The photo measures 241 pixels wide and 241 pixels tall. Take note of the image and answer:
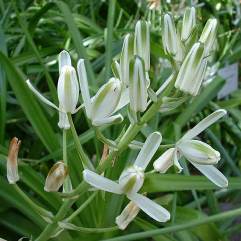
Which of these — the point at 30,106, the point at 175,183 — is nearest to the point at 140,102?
the point at 175,183

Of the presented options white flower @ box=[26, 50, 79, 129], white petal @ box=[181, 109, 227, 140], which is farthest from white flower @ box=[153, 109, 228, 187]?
white flower @ box=[26, 50, 79, 129]

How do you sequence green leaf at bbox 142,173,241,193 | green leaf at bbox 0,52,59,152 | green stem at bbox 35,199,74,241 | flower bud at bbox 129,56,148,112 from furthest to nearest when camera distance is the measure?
green leaf at bbox 0,52,59,152
green leaf at bbox 142,173,241,193
green stem at bbox 35,199,74,241
flower bud at bbox 129,56,148,112

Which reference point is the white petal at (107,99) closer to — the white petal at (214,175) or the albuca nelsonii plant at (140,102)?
the albuca nelsonii plant at (140,102)

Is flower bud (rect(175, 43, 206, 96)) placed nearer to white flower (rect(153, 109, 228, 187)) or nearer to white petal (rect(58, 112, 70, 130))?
white flower (rect(153, 109, 228, 187))

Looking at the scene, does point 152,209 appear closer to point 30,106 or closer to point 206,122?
point 206,122

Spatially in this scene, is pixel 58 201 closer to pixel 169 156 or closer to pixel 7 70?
pixel 7 70

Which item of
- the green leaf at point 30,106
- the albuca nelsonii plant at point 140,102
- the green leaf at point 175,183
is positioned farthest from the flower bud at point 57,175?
the green leaf at point 30,106

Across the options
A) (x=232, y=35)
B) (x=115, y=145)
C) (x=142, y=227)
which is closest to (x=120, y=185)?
(x=115, y=145)

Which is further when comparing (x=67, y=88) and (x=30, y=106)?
(x=30, y=106)
